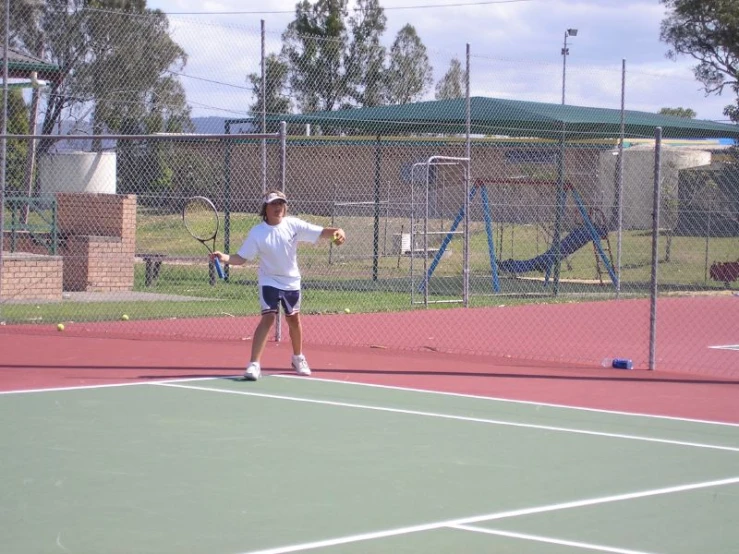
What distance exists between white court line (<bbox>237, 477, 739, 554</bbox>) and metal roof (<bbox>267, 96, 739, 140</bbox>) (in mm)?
14778

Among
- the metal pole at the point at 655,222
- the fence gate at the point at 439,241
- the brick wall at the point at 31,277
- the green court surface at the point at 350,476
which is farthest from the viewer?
the fence gate at the point at 439,241

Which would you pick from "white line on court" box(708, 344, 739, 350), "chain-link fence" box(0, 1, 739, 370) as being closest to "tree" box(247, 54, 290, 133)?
"chain-link fence" box(0, 1, 739, 370)

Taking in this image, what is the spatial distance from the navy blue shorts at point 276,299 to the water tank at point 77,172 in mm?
12575

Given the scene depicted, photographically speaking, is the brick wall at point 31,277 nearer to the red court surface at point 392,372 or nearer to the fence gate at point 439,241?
the red court surface at point 392,372

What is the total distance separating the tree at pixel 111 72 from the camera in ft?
77.6

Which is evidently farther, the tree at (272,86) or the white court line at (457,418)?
the tree at (272,86)

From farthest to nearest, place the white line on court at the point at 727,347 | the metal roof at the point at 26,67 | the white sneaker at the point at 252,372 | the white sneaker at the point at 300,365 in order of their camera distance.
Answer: the metal roof at the point at 26,67
the white line on court at the point at 727,347
the white sneaker at the point at 300,365
the white sneaker at the point at 252,372

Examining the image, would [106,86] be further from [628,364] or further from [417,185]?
[628,364]

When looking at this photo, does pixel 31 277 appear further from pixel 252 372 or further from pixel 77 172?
pixel 252 372

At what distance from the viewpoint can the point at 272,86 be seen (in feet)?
72.7

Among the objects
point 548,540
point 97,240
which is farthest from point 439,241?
point 548,540

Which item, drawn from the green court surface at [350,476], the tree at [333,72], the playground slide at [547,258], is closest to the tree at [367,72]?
the tree at [333,72]

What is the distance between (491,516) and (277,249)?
16.4 ft

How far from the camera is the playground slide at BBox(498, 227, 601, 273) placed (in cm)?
2109
